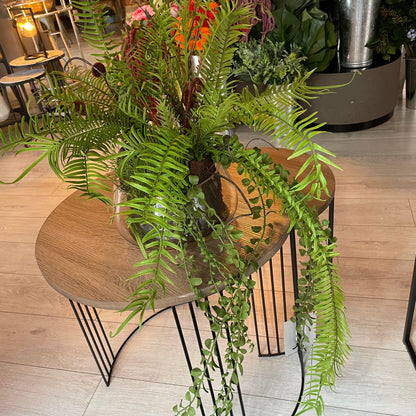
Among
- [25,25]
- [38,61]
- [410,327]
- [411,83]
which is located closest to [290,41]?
[411,83]

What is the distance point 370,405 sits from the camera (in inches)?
46.2

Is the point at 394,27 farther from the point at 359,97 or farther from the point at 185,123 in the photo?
the point at 185,123

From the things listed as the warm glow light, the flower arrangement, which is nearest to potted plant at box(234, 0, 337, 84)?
the flower arrangement

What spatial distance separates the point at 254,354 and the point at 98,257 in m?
0.72

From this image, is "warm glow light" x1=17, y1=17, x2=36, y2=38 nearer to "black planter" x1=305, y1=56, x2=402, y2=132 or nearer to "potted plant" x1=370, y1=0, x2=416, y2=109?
"black planter" x1=305, y1=56, x2=402, y2=132

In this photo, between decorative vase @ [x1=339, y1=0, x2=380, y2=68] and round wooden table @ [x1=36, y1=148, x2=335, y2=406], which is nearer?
round wooden table @ [x1=36, y1=148, x2=335, y2=406]

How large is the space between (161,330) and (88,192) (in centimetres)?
99

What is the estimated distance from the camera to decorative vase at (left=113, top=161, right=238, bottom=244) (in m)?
0.77

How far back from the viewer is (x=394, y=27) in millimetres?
2289

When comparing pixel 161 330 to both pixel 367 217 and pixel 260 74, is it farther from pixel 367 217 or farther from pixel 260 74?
pixel 260 74

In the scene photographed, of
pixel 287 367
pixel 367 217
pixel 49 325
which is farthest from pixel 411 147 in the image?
pixel 49 325

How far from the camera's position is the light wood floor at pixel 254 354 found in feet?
4.06

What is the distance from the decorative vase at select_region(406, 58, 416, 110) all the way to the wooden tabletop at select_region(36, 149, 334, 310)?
2.09 metres

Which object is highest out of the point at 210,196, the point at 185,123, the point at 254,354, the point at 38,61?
the point at 185,123
